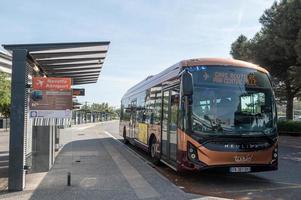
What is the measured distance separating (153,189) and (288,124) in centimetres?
2619

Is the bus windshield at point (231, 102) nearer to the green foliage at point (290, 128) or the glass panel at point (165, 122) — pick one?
the glass panel at point (165, 122)

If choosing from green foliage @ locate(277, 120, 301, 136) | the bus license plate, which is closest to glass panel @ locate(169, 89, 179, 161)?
→ the bus license plate

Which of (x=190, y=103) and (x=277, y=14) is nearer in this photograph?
(x=190, y=103)

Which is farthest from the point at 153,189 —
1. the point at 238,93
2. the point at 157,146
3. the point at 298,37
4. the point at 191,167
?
the point at 298,37

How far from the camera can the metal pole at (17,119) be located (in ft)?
32.1

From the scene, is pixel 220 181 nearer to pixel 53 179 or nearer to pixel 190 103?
pixel 190 103

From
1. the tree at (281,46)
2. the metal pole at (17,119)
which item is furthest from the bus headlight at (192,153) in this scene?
the tree at (281,46)

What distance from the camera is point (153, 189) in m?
10.1

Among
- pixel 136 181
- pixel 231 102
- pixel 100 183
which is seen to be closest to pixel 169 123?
pixel 231 102

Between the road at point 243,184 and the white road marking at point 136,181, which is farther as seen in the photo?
the road at point 243,184

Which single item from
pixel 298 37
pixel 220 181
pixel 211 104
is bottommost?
pixel 220 181

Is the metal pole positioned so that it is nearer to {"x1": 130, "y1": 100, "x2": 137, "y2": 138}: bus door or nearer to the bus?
the bus

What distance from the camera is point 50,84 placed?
1131cm

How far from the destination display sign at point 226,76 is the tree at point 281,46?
60.0ft
